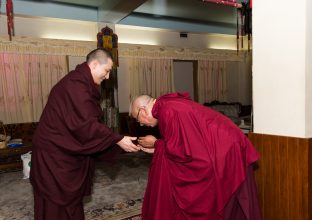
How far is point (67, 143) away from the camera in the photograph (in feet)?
6.58

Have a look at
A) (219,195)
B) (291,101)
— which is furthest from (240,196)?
(291,101)

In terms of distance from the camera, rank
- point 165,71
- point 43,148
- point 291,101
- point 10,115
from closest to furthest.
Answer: point 291,101 < point 43,148 < point 10,115 < point 165,71

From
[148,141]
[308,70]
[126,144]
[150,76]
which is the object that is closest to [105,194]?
[126,144]

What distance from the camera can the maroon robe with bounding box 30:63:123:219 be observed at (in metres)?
1.99

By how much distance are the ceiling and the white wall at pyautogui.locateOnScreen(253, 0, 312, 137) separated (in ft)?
10.3

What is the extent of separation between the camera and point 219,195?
5.43 feet

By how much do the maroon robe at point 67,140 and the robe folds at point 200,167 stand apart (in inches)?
18.8

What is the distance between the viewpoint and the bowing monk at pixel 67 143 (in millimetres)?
1996

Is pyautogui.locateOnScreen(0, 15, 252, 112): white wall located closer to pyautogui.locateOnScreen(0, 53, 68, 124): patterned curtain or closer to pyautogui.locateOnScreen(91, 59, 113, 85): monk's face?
pyautogui.locateOnScreen(0, 53, 68, 124): patterned curtain

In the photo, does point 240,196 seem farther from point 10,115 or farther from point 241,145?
point 10,115

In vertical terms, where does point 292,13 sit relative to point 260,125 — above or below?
above

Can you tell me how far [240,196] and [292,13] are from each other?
1151mm

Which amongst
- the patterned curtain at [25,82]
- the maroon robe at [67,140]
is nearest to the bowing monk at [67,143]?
the maroon robe at [67,140]

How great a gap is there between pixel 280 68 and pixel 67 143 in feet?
4.82
